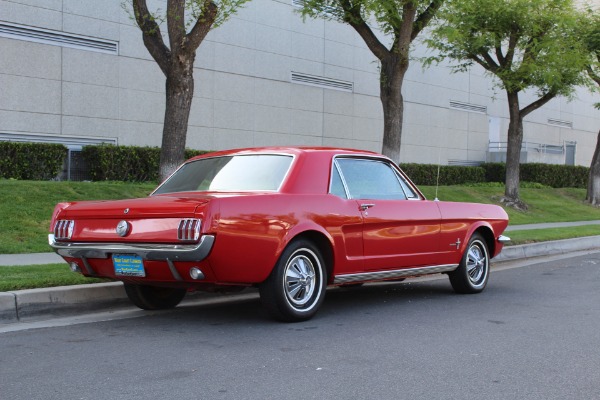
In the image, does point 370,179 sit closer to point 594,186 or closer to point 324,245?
point 324,245

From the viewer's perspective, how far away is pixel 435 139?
31484 millimetres

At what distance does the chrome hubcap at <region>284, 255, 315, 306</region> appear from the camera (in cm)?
685

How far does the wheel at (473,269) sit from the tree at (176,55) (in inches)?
192

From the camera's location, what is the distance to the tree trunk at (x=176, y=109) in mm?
11594

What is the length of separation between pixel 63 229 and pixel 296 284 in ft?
6.95

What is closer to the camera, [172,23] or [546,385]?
[546,385]

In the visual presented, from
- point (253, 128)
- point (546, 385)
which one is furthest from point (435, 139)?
point (546, 385)

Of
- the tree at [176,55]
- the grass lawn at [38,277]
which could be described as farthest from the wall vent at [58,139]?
the grass lawn at [38,277]

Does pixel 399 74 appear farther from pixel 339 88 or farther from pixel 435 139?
pixel 435 139

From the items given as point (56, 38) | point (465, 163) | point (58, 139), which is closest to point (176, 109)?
point (58, 139)

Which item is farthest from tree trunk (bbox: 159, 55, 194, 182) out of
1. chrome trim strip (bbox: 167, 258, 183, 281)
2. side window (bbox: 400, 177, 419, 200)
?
chrome trim strip (bbox: 167, 258, 183, 281)

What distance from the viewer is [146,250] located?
6.39 m

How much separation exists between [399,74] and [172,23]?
251 inches

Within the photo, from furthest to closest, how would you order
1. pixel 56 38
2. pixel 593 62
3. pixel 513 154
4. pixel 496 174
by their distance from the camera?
1. pixel 496 174
2. pixel 593 62
3. pixel 513 154
4. pixel 56 38
